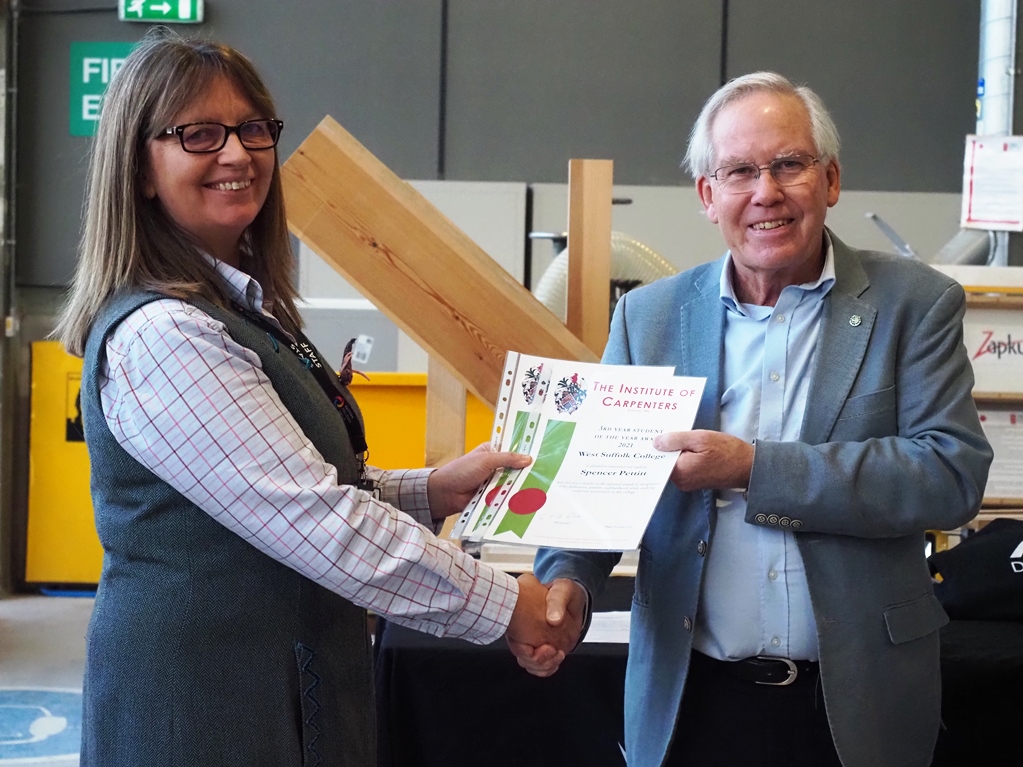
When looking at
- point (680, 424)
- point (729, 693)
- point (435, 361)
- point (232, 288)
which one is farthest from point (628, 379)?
point (435, 361)

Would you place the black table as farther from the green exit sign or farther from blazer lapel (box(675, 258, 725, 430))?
the green exit sign

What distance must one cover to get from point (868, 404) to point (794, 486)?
0.57 feet

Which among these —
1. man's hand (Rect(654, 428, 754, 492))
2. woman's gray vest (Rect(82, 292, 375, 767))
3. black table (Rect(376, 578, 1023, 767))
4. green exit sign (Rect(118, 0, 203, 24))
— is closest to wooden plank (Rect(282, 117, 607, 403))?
black table (Rect(376, 578, 1023, 767))

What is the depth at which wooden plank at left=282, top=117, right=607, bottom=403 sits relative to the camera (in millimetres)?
2297

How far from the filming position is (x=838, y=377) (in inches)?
57.6

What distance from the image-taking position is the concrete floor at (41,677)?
11.9 ft

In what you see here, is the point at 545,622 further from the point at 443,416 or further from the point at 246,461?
the point at 443,416

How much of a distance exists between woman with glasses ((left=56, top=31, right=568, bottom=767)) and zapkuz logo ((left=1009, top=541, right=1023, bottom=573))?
5.13 feet

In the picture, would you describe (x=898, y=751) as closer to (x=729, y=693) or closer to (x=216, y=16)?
(x=729, y=693)

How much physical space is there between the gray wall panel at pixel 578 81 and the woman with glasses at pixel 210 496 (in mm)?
4884

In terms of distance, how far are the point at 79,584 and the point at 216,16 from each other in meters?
3.49

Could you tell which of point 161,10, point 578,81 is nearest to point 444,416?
point 578,81

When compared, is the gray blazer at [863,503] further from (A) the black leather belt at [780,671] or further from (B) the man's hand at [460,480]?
(B) the man's hand at [460,480]

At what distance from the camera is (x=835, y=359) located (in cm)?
147
